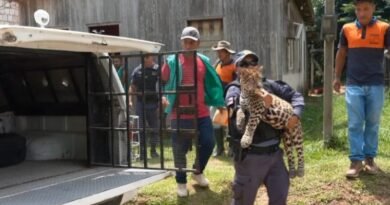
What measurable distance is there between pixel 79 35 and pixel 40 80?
5.87ft

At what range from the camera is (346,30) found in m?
5.61

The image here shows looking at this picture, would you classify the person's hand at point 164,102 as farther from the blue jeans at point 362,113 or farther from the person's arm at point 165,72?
the blue jeans at point 362,113

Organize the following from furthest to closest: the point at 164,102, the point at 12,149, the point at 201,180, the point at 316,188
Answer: the point at 201,180 < the point at 316,188 < the point at 12,149 < the point at 164,102

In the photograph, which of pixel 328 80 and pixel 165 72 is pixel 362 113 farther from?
pixel 165 72

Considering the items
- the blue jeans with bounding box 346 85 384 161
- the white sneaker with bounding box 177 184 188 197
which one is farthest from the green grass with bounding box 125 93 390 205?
the blue jeans with bounding box 346 85 384 161

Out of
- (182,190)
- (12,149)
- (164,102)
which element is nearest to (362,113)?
(182,190)

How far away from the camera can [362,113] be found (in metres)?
5.57

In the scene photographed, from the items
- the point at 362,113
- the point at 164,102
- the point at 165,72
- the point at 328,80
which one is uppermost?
the point at 165,72

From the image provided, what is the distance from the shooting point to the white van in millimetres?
4284

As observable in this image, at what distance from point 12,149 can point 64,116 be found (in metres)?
0.63

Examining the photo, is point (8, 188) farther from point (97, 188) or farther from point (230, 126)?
point (230, 126)

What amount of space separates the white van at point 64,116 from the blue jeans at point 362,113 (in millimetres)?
2061

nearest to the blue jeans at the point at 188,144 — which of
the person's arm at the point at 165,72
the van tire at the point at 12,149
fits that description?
the person's arm at the point at 165,72

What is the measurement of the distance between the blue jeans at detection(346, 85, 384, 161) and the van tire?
11.3ft
